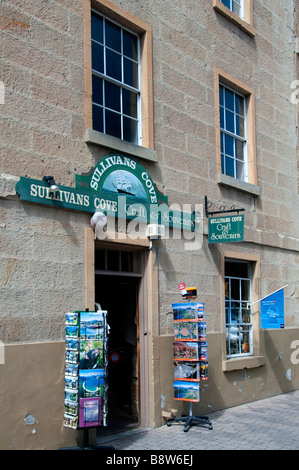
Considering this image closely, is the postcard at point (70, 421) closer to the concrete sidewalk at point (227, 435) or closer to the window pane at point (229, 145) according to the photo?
the concrete sidewalk at point (227, 435)

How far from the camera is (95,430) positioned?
6.87 meters

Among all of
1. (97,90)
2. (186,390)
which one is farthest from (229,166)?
(186,390)

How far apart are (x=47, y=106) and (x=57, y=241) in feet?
→ 5.69

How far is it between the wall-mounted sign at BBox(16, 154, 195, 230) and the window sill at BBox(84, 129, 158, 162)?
0.42 ft

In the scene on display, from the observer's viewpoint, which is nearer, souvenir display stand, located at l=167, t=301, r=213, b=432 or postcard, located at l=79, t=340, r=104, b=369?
postcard, located at l=79, t=340, r=104, b=369

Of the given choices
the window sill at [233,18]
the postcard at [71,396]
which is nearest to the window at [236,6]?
the window sill at [233,18]

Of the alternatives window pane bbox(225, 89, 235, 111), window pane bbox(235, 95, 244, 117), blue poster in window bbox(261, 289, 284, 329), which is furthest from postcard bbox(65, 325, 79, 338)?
window pane bbox(235, 95, 244, 117)

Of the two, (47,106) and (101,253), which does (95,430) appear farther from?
(47,106)

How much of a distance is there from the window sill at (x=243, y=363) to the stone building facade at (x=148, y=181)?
1.6 inches

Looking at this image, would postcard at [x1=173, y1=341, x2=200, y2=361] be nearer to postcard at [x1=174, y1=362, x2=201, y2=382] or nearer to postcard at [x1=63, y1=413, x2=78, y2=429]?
postcard at [x1=174, y1=362, x2=201, y2=382]

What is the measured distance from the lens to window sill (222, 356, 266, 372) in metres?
9.40

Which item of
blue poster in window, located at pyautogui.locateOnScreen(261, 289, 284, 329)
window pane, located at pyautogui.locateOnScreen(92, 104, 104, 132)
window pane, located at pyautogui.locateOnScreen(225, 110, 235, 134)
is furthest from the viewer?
window pane, located at pyautogui.locateOnScreen(225, 110, 235, 134)

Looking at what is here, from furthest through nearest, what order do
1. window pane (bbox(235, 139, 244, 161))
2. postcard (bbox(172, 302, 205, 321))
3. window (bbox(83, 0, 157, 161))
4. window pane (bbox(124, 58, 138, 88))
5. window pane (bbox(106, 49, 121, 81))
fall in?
window pane (bbox(235, 139, 244, 161))
window pane (bbox(124, 58, 138, 88))
window pane (bbox(106, 49, 121, 81))
postcard (bbox(172, 302, 205, 321))
window (bbox(83, 0, 157, 161))

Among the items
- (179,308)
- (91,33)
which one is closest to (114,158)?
(91,33)
